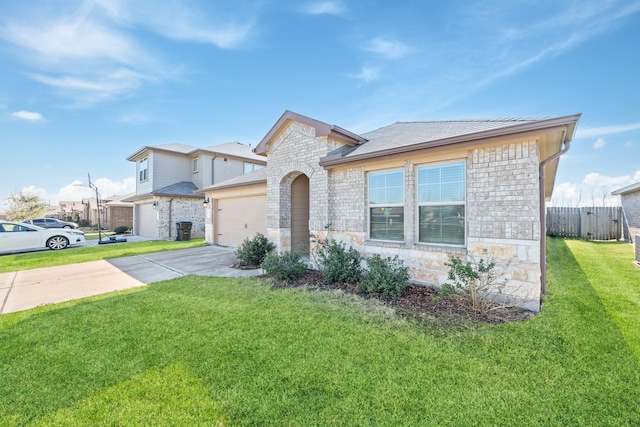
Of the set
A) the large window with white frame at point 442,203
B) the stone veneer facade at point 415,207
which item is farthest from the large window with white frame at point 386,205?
the large window with white frame at point 442,203

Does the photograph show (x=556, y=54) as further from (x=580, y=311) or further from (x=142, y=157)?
(x=142, y=157)

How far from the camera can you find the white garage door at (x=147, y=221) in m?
17.4

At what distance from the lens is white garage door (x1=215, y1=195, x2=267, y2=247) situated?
11.5 meters

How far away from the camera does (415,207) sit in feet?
19.4

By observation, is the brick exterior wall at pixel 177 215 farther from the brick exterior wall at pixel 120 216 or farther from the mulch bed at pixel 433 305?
the mulch bed at pixel 433 305

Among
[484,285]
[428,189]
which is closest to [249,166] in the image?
[428,189]

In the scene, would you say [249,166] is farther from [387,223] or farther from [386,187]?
[387,223]

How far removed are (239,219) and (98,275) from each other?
18.9 ft

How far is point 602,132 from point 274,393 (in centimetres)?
1758

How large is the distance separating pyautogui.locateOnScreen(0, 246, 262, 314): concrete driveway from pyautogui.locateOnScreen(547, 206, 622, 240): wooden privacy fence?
17.2 meters

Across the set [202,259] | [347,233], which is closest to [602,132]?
[347,233]

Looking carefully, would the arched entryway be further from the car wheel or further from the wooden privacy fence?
the wooden privacy fence

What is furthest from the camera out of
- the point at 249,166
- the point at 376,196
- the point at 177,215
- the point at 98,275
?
the point at 249,166

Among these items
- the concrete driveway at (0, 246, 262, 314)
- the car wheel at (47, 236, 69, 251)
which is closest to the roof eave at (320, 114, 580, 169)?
the concrete driveway at (0, 246, 262, 314)
